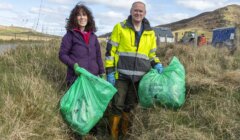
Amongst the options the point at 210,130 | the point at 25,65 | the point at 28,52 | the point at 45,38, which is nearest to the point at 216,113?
the point at 210,130

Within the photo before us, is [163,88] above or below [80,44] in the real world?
below

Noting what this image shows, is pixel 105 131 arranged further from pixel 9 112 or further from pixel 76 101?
pixel 9 112

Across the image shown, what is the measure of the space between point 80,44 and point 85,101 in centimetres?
75

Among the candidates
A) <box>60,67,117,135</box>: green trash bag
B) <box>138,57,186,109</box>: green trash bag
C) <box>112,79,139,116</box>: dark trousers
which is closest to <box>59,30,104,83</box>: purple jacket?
<box>60,67,117,135</box>: green trash bag

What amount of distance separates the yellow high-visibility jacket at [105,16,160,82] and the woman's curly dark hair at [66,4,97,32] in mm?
308

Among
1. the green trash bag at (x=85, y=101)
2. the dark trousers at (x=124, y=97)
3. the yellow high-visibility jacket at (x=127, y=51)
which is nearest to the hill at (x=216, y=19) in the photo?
the dark trousers at (x=124, y=97)

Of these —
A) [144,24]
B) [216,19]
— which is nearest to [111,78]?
[144,24]

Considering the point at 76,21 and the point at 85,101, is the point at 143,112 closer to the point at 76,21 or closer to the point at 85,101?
the point at 85,101

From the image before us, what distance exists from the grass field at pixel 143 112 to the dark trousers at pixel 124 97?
0.64ft

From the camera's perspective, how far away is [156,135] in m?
3.74

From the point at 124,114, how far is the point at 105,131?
14.4 inches

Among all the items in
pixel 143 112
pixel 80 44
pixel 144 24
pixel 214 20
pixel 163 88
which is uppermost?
pixel 214 20

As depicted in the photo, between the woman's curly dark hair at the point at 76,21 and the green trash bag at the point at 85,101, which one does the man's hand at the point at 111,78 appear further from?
the woman's curly dark hair at the point at 76,21

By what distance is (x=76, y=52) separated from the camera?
4.23 m
